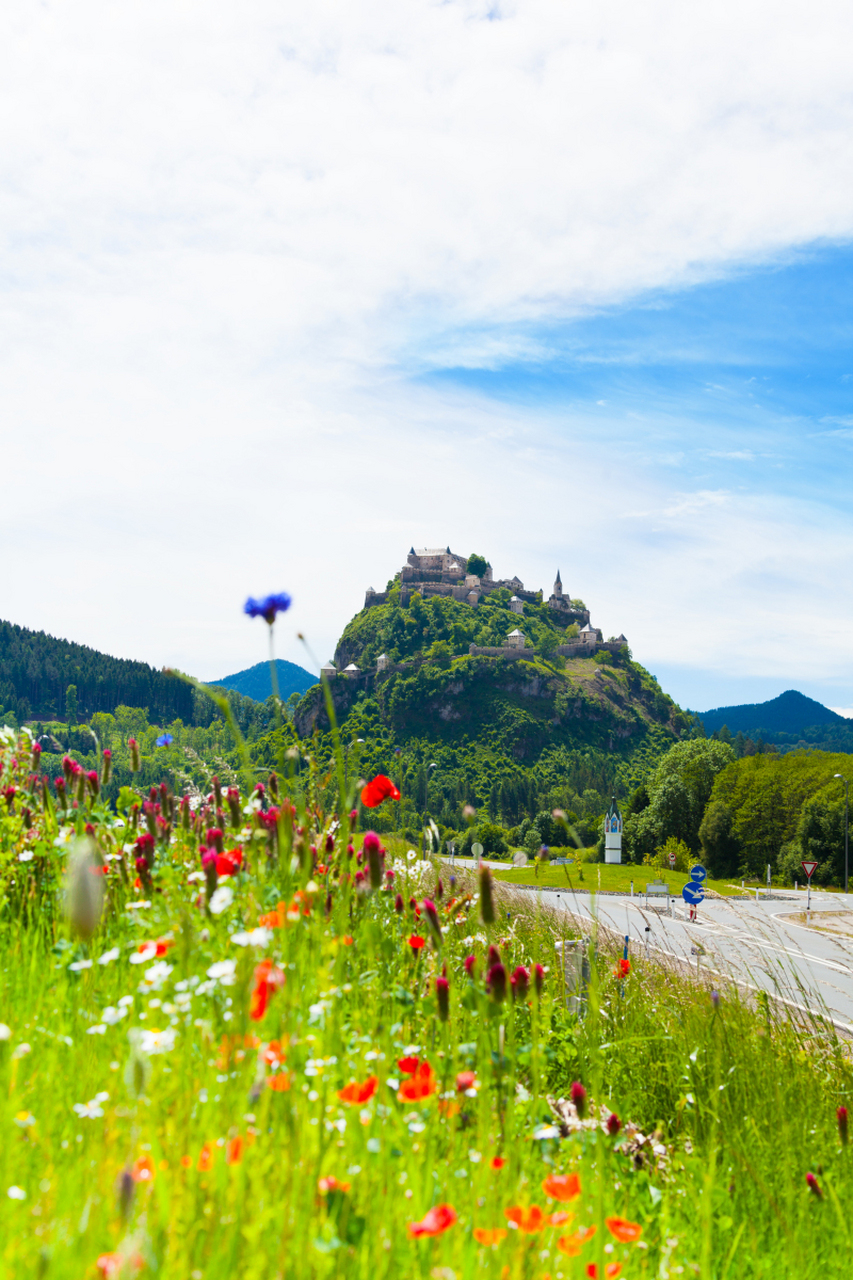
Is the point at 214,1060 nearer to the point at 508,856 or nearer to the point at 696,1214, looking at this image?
the point at 696,1214

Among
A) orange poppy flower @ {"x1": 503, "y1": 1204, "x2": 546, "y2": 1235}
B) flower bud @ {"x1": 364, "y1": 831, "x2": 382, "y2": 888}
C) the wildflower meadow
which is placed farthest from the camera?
flower bud @ {"x1": 364, "y1": 831, "x2": 382, "y2": 888}

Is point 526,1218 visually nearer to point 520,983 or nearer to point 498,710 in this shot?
point 520,983

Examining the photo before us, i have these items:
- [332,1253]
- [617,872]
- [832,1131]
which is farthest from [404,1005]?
[617,872]

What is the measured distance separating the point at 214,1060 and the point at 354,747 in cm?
216

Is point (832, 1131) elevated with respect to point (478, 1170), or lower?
lower

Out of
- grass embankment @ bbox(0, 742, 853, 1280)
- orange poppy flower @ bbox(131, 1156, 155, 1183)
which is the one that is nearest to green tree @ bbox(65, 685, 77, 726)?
grass embankment @ bbox(0, 742, 853, 1280)

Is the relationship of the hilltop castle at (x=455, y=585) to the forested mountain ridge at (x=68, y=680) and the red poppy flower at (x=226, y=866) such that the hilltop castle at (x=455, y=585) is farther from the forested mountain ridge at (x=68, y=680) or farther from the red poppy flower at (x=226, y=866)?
the red poppy flower at (x=226, y=866)

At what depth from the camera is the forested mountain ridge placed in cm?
12925

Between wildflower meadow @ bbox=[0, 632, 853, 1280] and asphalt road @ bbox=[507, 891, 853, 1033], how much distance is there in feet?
2.66

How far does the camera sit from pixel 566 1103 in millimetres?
3674

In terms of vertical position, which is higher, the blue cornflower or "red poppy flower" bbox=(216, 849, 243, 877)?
the blue cornflower

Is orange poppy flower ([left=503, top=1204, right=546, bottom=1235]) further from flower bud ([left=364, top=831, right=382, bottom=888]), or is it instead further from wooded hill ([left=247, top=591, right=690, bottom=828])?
wooded hill ([left=247, top=591, right=690, bottom=828])

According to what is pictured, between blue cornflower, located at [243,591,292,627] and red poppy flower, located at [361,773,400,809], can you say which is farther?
red poppy flower, located at [361,773,400,809]

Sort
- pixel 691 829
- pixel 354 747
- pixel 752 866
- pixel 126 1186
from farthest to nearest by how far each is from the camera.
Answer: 1. pixel 691 829
2. pixel 752 866
3. pixel 354 747
4. pixel 126 1186
